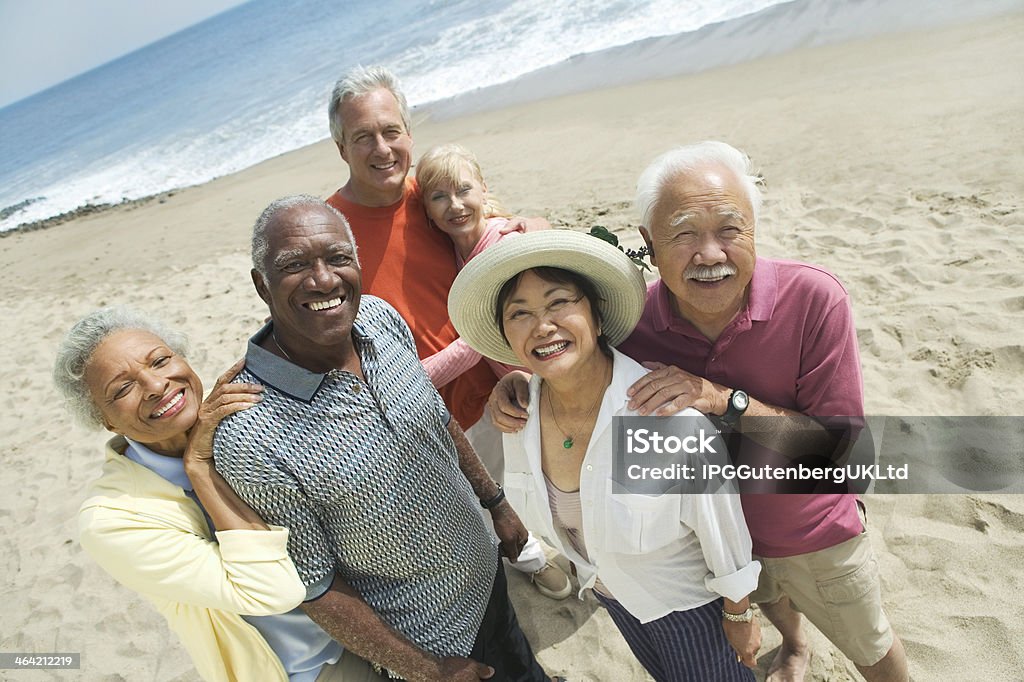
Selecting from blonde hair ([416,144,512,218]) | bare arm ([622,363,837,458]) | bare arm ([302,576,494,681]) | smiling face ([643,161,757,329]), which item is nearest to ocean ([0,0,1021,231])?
blonde hair ([416,144,512,218])

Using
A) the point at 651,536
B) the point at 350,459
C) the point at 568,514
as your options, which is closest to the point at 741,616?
the point at 651,536

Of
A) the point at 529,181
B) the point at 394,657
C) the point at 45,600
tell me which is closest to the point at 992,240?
the point at 394,657

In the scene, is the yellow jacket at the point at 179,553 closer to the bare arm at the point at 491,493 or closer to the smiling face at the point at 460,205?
the bare arm at the point at 491,493

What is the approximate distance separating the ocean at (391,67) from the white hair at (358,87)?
33.3 ft

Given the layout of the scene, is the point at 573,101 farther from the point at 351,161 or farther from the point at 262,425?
the point at 262,425

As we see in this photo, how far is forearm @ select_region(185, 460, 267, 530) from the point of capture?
5.65 ft

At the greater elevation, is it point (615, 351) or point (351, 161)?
point (351, 161)

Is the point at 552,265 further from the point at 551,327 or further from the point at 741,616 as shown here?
the point at 741,616

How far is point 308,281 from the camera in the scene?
72.3 inches

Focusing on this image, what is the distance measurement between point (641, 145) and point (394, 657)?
8504 millimetres

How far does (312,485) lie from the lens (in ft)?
5.94

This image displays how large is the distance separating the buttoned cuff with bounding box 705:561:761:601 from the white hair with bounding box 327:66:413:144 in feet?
7.78

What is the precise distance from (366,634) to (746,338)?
1.49 m

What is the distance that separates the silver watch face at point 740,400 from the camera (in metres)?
1.83
